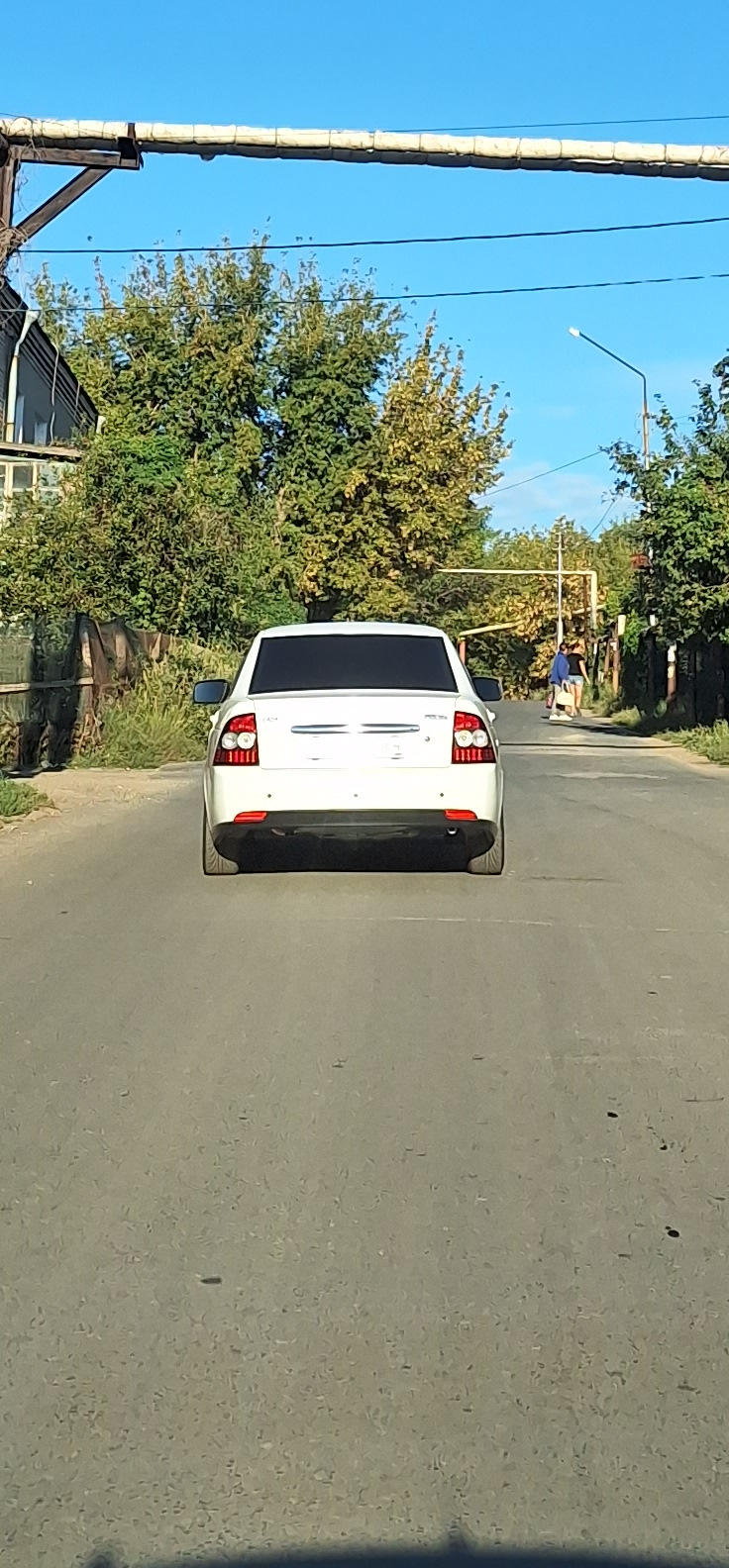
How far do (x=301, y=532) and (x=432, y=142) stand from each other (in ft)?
104

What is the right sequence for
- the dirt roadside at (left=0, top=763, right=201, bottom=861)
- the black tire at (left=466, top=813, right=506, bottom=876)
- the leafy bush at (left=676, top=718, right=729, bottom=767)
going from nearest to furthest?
1. the black tire at (left=466, top=813, right=506, bottom=876)
2. the dirt roadside at (left=0, top=763, right=201, bottom=861)
3. the leafy bush at (left=676, top=718, right=729, bottom=767)

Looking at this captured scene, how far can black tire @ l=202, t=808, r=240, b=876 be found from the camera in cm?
1099

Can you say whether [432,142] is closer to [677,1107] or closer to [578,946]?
[578,946]

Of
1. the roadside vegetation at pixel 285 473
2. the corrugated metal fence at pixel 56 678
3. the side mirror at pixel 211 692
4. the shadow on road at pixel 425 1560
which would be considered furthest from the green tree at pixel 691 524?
the shadow on road at pixel 425 1560

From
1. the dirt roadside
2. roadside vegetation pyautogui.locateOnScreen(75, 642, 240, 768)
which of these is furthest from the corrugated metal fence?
the dirt roadside

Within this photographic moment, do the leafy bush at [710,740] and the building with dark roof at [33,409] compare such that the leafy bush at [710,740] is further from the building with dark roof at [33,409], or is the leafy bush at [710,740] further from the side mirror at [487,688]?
the side mirror at [487,688]

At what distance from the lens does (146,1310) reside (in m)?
4.28

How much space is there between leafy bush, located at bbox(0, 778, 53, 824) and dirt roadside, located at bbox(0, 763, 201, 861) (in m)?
0.08

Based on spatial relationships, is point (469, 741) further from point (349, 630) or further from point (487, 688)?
point (487, 688)

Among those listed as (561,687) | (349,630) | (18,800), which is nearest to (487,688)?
(349,630)

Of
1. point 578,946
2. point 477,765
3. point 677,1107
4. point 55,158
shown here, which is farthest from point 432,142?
point 677,1107

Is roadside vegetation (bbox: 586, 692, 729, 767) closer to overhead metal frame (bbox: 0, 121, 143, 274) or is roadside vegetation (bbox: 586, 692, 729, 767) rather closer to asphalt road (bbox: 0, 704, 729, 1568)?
overhead metal frame (bbox: 0, 121, 143, 274)

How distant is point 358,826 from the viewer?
1045 centimetres

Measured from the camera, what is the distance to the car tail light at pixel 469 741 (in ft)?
34.4
